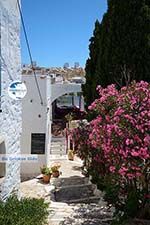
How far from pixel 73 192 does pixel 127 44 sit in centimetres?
678

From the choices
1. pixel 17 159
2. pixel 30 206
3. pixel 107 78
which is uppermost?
pixel 107 78

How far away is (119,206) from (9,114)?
12.4 feet

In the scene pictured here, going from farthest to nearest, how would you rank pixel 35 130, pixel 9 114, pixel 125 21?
pixel 35 130 → pixel 125 21 → pixel 9 114

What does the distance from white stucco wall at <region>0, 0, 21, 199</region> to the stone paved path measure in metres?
1.53

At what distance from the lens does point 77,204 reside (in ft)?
46.1

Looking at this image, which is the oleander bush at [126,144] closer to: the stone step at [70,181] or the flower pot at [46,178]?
the stone step at [70,181]

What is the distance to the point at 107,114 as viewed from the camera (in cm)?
955

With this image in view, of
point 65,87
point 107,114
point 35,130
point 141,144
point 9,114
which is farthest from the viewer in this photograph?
point 65,87

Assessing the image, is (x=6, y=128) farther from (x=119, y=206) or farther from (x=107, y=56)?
(x=107, y=56)

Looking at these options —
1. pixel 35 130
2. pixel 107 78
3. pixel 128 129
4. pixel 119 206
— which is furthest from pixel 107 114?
pixel 35 130

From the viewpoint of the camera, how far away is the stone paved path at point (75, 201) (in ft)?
34.4

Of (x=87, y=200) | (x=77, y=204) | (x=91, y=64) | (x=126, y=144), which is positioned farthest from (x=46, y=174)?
(x=126, y=144)

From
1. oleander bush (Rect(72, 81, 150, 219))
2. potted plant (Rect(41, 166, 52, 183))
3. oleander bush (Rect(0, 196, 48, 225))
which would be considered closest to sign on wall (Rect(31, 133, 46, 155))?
potted plant (Rect(41, 166, 52, 183))

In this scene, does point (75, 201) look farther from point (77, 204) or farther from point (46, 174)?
point (46, 174)
